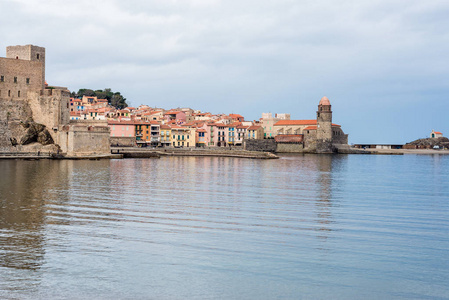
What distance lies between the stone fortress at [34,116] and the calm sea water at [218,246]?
1073 inches

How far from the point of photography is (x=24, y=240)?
10023 mm

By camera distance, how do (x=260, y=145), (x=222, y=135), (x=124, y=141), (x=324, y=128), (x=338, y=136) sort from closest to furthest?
(x=124, y=141)
(x=324, y=128)
(x=260, y=145)
(x=222, y=135)
(x=338, y=136)

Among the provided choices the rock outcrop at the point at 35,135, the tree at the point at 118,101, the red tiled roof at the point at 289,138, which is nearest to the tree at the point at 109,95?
the tree at the point at 118,101

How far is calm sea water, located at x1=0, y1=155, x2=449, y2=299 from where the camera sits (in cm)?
751

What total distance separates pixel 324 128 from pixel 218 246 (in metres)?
63.0

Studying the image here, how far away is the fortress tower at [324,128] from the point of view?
233 feet

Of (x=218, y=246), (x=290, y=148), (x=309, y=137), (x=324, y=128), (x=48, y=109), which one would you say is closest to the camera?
(x=218, y=246)

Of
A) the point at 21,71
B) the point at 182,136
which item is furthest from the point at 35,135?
the point at 182,136

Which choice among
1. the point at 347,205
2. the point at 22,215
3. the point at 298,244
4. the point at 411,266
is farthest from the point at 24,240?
the point at 347,205

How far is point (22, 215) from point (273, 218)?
262 inches

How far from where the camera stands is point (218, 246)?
9.95 metres

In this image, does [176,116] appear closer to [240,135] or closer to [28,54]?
[240,135]

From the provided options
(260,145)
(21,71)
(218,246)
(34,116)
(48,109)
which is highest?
(21,71)

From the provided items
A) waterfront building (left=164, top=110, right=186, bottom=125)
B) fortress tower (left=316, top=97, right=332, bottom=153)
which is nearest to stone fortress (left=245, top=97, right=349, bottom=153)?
fortress tower (left=316, top=97, right=332, bottom=153)
